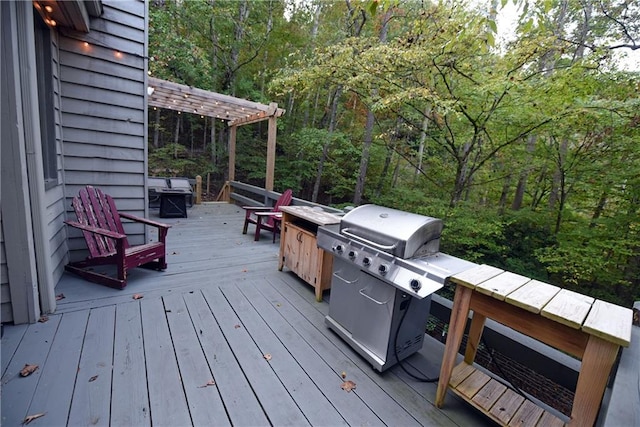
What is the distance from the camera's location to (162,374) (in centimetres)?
165

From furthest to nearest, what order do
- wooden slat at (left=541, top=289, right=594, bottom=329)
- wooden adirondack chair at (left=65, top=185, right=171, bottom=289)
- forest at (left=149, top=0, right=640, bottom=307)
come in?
forest at (left=149, top=0, right=640, bottom=307) < wooden adirondack chair at (left=65, top=185, right=171, bottom=289) < wooden slat at (left=541, top=289, right=594, bottom=329)

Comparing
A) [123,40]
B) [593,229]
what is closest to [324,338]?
[123,40]

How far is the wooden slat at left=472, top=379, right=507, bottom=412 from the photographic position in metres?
1.45

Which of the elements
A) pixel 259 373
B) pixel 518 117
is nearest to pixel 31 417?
pixel 259 373

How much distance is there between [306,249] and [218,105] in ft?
15.0

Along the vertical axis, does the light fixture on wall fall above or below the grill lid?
above

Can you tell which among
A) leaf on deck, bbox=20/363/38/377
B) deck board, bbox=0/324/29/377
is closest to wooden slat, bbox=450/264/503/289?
leaf on deck, bbox=20/363/38/377

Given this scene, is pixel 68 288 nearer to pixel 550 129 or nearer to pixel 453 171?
pixel 550 129

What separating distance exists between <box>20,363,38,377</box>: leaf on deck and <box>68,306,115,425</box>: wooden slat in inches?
8.2

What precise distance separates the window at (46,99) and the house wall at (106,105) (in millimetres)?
229

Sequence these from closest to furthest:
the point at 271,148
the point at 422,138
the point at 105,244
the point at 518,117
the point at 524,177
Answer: the point at 105,244, the point at 518,117, the point at 524,177, the point at 422,138, the point at 271,148

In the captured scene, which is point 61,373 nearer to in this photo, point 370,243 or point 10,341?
point 10,341

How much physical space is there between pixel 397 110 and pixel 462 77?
112 cm

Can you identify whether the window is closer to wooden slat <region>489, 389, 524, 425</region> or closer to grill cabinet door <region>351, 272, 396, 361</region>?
grill cabinet door <region>351, 272, 396, 361</region>
